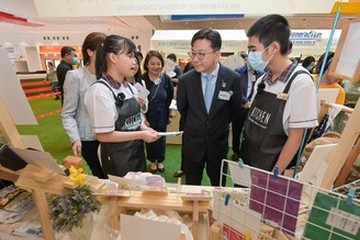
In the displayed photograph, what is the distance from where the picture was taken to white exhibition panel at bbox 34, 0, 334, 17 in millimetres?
1331

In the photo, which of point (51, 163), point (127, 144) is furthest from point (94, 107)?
point (51, 163)

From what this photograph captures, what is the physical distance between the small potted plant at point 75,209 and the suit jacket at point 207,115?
1.01 metres

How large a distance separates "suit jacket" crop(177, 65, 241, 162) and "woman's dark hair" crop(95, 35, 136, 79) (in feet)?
1.90

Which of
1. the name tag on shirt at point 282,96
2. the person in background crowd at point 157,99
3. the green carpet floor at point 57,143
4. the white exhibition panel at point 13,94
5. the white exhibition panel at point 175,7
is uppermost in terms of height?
the white exhibition panel at point 175,7

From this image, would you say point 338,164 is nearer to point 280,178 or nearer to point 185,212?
point 280,178

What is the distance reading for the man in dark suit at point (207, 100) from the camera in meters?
1.50

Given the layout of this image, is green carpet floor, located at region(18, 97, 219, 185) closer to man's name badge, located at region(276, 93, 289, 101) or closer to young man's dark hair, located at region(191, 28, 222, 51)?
young man's dark hair, located at region(191, 28, 222, 51)

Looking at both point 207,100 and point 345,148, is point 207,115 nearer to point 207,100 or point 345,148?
point 207,100

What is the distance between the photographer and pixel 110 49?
1125 millimetres

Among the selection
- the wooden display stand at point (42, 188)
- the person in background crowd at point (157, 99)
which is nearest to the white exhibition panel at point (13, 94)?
the wooden display stand at point (42, 188)

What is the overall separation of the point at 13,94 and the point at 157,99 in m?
2.13

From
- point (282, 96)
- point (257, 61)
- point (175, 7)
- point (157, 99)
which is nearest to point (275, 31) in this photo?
point (257, 61)

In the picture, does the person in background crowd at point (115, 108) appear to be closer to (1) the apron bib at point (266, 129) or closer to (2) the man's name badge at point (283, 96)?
(1) the apron bib at point (266, 129)

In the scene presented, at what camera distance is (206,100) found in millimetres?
1617
